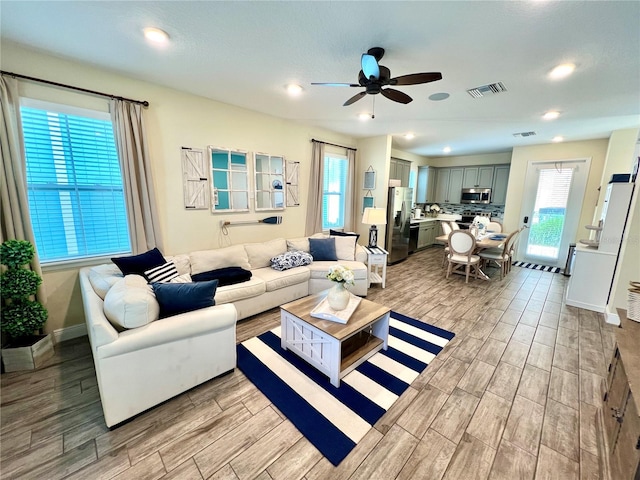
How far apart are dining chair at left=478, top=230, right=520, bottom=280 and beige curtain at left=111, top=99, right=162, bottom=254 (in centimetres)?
539

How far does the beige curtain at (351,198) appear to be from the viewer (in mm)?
5270

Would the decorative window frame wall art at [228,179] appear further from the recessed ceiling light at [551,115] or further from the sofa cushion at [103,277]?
the recessed ceiling light at [551,115]

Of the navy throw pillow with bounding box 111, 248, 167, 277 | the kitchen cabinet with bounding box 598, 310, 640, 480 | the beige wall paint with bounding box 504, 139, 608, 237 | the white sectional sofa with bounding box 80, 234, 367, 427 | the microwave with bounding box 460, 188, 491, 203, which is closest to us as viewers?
the kitchen cabinet with bounding box 598, 310, 640, 480

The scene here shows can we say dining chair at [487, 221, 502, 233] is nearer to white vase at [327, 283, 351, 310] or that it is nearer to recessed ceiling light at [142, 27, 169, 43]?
white vase at [327, 283, 351, 310]

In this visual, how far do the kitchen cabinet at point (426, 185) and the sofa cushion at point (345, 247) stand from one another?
4507 mm

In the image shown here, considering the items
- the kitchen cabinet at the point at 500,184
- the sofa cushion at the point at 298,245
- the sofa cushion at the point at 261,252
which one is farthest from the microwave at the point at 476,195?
the sofa cushion at the point at 261,252

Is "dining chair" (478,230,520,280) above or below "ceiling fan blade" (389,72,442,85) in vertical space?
below

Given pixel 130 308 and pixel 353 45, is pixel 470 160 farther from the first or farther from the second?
pixel 130 308

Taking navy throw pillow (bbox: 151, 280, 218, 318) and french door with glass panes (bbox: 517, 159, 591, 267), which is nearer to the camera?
navy throw pillow (bbox: 151, 280, 218, 318)

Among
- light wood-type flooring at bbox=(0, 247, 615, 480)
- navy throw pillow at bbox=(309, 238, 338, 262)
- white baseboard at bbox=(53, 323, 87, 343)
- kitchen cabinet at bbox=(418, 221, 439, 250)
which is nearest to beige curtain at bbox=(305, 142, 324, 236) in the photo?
navy throw pillow at bbox=(309, 238, 338, 262)

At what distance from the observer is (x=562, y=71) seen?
2303 mm

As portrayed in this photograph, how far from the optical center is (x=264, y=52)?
215 centimetres

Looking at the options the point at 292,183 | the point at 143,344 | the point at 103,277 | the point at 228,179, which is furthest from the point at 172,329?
the point at 292,183

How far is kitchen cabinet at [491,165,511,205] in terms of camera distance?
6.48m
